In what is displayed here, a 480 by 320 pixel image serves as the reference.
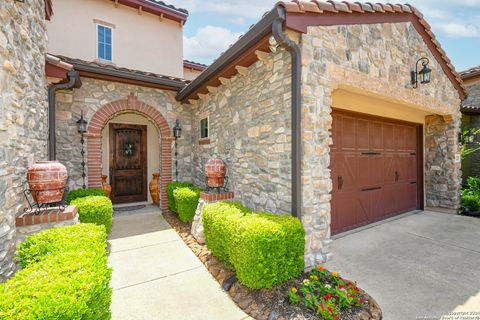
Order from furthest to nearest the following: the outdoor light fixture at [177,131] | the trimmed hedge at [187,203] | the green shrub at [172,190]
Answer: the outdoor light fixture at [177,131], the green shrub at [172,190], the trimmed hedge at [187,203]

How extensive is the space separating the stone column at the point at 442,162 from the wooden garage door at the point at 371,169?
1.00ft

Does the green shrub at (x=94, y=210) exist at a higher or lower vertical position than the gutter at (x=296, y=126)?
lower

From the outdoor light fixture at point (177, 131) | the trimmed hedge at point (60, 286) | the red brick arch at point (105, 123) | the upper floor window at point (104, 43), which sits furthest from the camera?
the upper floor window at point (104, 43)

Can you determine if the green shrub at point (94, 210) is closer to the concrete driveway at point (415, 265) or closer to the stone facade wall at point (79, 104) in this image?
the stone facade wall at point (79, 104)

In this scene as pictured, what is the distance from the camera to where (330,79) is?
3359mm

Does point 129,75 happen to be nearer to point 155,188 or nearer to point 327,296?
point 155,188

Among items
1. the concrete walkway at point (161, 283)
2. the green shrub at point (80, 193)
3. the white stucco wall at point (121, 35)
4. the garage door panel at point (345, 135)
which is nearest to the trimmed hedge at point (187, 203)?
the concrete walkway at point (161, 283)

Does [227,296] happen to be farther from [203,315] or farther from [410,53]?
[410,53]

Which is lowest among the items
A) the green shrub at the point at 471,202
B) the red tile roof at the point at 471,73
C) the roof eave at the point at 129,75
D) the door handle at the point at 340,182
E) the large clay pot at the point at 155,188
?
the green shrub at the point at 471,202

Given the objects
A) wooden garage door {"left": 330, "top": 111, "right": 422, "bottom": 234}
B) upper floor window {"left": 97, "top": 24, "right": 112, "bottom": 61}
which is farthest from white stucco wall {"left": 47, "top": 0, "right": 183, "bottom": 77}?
wooden garage door {"left": 330, "top": 111, "right": 422, "bottom": 234}

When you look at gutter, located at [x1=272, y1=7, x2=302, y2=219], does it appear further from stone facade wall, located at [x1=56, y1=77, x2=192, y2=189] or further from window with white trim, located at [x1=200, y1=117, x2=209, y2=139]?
stone facade wall, located at [x1=56, y1=77, x2=192, y2=189]

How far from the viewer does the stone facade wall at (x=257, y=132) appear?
3.34 metres

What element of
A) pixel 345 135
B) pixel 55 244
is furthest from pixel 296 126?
pixel 55 244

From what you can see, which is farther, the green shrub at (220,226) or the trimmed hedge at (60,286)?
the green shrub at (220,226)
